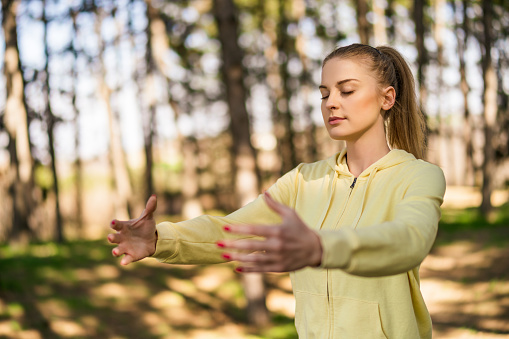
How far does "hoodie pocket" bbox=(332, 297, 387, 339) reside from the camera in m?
2.05

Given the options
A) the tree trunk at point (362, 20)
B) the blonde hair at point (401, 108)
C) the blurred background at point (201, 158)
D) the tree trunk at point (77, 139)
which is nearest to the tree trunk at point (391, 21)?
the blurred background at point (201, 158)

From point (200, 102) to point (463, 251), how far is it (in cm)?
2049

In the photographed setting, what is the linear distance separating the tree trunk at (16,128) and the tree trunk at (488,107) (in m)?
12.3

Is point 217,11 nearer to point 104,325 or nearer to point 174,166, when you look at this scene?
point 104,325

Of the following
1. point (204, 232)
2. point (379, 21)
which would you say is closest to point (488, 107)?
point (379, 21)

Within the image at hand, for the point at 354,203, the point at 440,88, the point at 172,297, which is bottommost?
the point at 172,297

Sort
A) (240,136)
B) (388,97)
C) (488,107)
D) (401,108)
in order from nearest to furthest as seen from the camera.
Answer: (388,97)
(401,108)
(240,136)
(488,107)

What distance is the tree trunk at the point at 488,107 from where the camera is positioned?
604 inches

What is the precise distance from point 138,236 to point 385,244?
1051mm

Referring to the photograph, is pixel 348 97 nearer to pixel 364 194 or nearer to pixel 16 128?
pixel 364 194

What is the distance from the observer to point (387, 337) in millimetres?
2062

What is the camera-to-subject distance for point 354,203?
7.15 feet

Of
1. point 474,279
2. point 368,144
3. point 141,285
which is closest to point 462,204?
Answer: point 474,279

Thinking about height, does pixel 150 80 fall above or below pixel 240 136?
above
